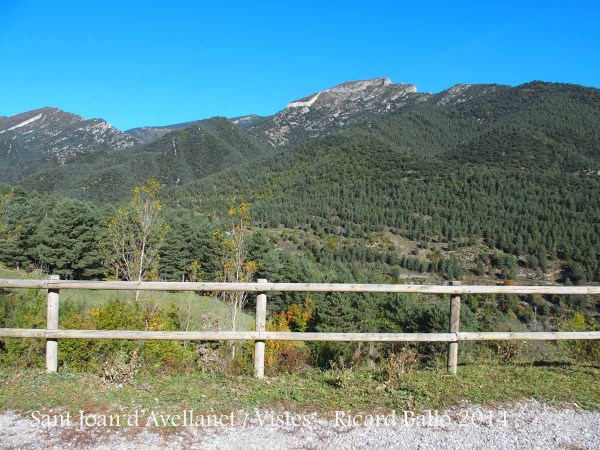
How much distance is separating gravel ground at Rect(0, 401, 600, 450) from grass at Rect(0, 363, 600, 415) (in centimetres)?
21

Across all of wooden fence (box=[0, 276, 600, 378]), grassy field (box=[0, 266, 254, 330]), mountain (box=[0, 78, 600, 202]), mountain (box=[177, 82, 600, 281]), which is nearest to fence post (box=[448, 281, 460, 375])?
wooden fence (box=[0, 276, 600, 378])

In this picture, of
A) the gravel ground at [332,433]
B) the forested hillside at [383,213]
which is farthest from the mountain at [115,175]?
the gravel ground at [332,433]

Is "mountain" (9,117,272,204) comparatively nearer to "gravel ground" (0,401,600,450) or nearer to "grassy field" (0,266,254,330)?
"grassy field" (0,266,254,330)

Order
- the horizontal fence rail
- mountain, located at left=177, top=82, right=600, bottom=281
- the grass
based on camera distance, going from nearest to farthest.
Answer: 1. the grass
2. the horizontal fence rail
3. mountain, located at left=177, top=82, right=600, bottom=281

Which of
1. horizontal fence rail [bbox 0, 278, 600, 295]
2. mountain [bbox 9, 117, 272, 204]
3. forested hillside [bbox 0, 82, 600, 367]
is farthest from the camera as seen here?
mountain [bbox 9, 117, 272, 204]

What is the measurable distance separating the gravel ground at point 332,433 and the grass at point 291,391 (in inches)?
8.2

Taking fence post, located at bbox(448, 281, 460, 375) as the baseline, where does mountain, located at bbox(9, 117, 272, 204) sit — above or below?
above

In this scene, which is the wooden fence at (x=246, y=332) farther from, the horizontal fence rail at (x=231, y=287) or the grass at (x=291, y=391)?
the grass at (x=291, y=391)

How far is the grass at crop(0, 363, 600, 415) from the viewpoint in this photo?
4.37 metres

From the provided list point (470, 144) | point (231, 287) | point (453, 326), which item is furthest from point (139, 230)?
point (470, 144)

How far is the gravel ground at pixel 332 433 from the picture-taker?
363 cm

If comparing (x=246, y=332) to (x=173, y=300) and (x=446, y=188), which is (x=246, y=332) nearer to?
(x=173, y=300)

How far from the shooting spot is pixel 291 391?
4.80m

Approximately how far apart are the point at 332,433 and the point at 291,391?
0.99m
